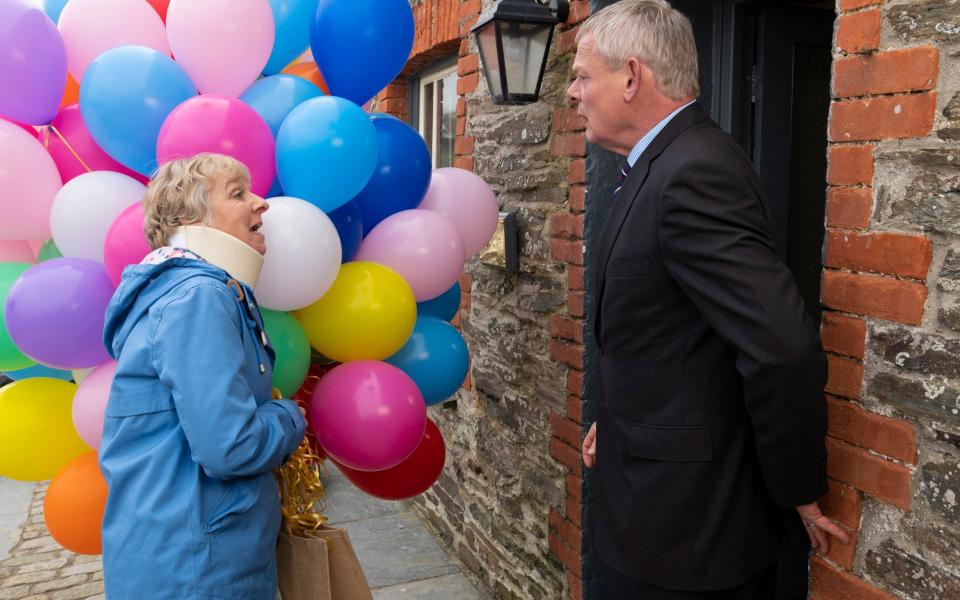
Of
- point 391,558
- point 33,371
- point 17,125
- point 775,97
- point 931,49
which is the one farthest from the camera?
point 391,558

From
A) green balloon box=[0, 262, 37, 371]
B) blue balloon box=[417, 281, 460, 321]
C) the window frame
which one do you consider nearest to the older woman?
green balloon box=[0, 262, 37, 371]

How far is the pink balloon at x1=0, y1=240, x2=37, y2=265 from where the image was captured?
94.9 inches

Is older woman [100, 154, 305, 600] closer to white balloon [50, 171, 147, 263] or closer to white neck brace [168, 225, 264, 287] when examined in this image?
white neck brace [168, 225, 264, 287]

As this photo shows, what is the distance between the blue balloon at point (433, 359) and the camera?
8.71ft

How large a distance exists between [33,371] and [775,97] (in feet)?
8.24

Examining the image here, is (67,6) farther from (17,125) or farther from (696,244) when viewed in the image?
(696,244)

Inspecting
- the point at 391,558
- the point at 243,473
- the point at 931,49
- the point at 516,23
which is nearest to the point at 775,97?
the point at 516,23

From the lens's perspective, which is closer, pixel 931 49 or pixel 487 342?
pixel 931 49

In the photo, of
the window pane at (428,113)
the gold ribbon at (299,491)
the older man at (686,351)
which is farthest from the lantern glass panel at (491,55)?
the window pane at (428,113)

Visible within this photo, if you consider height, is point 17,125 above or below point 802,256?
above

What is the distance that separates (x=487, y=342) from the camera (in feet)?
12.7

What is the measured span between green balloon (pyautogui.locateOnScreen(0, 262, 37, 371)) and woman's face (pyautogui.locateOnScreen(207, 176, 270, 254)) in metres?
0.65

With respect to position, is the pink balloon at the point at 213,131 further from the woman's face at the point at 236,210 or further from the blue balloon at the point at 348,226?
the blue balloon at the point at 348,226

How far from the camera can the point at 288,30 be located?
2535 millimetres
